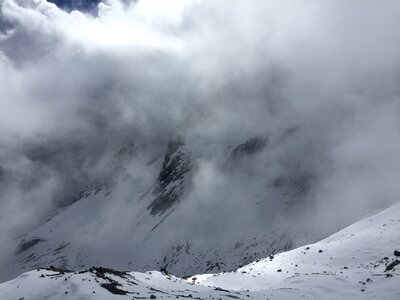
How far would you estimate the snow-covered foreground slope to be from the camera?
A: 1293 inches

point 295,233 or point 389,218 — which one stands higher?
point 295,233

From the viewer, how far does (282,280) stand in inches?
1855

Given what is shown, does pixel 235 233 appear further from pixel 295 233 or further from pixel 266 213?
pixel 295 233

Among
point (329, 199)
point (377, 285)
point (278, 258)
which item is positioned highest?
point (329, 199)

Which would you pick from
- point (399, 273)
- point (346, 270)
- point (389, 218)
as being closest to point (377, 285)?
point (399, 273)

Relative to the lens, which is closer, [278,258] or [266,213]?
[278,258]

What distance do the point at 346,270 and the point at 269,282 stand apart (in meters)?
7.66

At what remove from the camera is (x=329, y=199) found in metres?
163

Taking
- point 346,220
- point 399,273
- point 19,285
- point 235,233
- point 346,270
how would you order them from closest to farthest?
1. point 19,285
2. point 399,273
3. point 346,270
4. point 346,220
5. point 235,233

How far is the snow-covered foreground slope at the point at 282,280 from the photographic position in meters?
32.8

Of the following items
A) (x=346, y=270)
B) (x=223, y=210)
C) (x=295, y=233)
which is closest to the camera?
(x=346, y=270)

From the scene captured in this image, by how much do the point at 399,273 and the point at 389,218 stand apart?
30.0m

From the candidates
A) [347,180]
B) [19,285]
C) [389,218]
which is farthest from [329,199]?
[19,285]

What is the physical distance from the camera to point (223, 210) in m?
196
